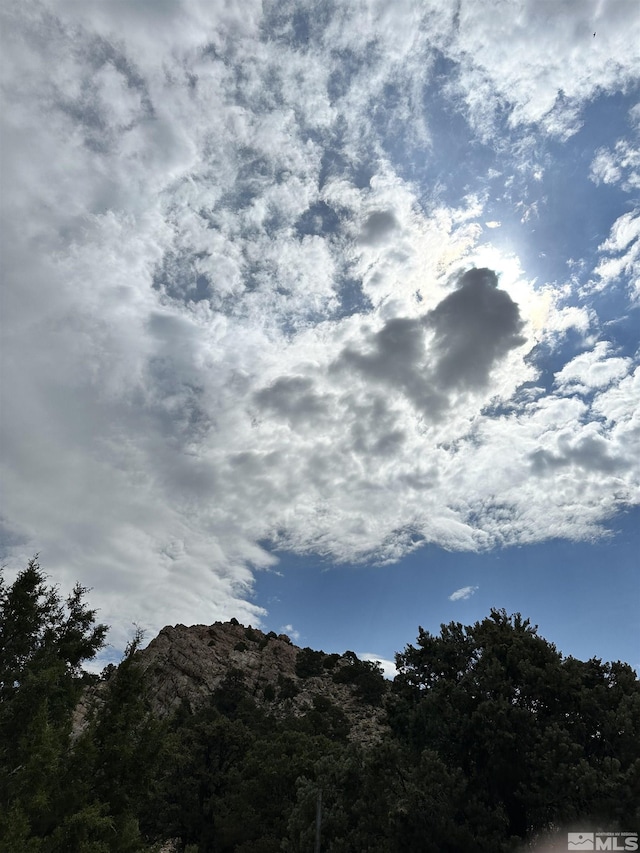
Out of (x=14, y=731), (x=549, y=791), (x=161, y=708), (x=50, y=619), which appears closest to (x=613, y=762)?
(x=549, y=791)

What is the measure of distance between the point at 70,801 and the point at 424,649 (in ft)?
59.3

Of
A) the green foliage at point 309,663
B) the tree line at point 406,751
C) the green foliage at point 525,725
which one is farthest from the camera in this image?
the green foliage at point 309,663

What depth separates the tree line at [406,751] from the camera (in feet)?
57.2

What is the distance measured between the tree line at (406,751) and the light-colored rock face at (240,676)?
39.0 m

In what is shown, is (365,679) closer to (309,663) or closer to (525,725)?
(309,663)

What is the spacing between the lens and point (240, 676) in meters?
77.8

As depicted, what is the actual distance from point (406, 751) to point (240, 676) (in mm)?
61138

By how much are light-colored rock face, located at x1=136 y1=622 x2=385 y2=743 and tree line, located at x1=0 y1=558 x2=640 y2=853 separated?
39.0 m

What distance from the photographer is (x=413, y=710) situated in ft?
82.0

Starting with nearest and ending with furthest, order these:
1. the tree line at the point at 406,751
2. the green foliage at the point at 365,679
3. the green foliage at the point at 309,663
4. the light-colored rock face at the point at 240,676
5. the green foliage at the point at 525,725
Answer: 1. the tree line at the point at 406,751
2. the green foliage at the point at 525,725
3. the light-colored rock face at the point at 240,676
4. the green foliage at the point at 365,679
5. the green foliage at the point at 309,663

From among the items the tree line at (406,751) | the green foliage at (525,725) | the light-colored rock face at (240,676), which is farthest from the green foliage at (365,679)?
the green foliage at (525,725)

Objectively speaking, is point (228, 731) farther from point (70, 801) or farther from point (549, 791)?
point (549, 791)

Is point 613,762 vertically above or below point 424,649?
below

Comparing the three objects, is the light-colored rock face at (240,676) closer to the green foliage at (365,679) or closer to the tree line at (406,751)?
the green foliage at (365,679)
